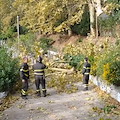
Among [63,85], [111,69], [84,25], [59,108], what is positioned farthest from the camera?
[84,25]

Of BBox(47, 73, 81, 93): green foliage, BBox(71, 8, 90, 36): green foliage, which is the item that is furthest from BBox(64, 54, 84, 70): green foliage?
BBox(71, 8, 90, 36): green foliage

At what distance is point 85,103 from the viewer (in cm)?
736

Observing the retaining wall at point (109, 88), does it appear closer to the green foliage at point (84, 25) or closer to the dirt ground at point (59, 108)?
the dirt ground at point (59, 108)

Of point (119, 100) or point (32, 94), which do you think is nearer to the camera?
point (119, 100)

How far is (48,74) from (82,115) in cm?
626

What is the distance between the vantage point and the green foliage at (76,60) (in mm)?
12350

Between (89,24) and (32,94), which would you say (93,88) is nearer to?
(32,94)

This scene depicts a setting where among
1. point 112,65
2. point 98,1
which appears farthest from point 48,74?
point 98,1

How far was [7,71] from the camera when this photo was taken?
829cm

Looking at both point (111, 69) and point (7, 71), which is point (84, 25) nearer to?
point (111, 69)

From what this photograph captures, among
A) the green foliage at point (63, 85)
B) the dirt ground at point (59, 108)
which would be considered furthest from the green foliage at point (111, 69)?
the green foliage at point (63, 85)

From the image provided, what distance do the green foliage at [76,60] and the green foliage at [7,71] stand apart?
14.3ft

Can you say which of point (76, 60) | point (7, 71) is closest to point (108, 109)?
point (7, 71)

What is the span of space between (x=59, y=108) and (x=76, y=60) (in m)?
6.25
